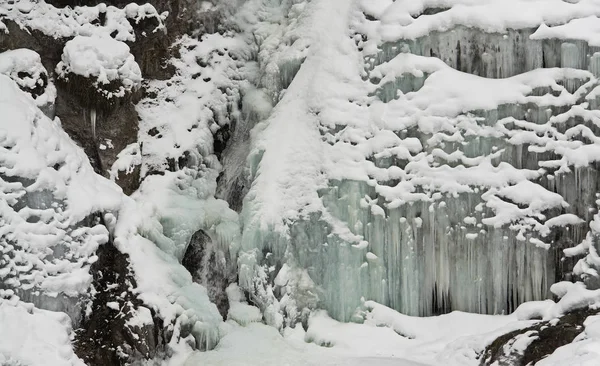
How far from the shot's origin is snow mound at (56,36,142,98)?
984 cm

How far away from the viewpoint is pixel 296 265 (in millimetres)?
9477

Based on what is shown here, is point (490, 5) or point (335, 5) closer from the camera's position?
A: point (490, 5)

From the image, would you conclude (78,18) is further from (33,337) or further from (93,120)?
(33,337)

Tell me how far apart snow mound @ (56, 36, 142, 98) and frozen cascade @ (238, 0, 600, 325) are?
2.47 m

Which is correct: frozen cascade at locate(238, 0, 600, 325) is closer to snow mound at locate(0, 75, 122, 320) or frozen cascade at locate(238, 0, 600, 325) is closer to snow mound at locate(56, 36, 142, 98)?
snow mound at locate(0, 75, 122, 320)

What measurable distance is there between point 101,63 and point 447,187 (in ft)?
16.1

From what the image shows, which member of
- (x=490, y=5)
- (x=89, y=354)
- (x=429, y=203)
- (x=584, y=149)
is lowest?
(x=89, y=354)

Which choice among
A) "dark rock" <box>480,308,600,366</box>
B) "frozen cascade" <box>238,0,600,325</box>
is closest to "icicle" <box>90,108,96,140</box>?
"frozen cascade" <box>238,0,600,325</box>

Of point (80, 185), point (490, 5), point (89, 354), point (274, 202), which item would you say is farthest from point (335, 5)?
point (89, 354)

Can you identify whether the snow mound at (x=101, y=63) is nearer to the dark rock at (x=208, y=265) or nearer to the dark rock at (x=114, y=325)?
the dark rock at (x=208, y=265)

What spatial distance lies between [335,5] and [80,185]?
179 inches

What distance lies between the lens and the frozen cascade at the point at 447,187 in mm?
8844

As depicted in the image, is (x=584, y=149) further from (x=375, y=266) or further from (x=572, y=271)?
(x=375, y=266)

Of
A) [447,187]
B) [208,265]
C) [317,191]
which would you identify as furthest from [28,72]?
[447,187]
